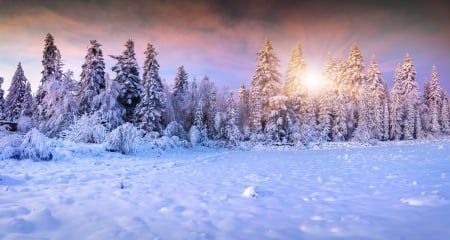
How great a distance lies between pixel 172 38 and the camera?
17.6 metres

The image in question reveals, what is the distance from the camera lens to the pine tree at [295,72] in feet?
112

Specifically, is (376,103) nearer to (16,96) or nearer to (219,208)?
(219,208)

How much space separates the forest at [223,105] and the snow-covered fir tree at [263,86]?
0.11 meters

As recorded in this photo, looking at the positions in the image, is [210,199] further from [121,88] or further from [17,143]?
[121,88]

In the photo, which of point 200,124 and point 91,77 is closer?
point 91,77

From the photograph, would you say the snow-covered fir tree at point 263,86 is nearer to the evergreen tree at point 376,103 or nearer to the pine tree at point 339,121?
the pine tree at point 339,121

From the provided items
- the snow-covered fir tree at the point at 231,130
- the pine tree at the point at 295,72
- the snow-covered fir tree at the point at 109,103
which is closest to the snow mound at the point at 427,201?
the snow-covered fir tree at the point at 109,103

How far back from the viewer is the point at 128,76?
24.6 metres

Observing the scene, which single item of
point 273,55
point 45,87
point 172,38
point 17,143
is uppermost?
point 273,55

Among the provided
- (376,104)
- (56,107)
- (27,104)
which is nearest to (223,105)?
(56,107)

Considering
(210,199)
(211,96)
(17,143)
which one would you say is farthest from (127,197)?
(211,96)

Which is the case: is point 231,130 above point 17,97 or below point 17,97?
below

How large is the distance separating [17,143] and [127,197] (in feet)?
26.1

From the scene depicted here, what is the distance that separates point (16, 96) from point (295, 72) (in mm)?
38932
